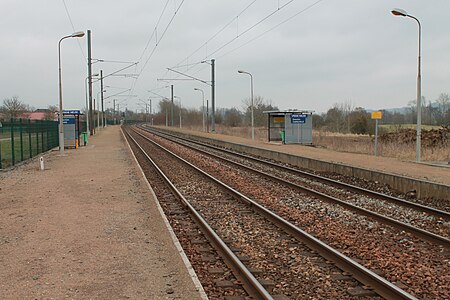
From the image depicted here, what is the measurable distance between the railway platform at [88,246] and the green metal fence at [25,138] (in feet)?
24.6

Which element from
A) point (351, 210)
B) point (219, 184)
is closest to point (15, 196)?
point (219, 184)

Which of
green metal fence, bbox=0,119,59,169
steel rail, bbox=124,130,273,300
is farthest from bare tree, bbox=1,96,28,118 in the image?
steel rail, bbox=124,130,273,300

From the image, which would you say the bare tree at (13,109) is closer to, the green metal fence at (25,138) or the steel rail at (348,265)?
the green metal fence at (25,138)

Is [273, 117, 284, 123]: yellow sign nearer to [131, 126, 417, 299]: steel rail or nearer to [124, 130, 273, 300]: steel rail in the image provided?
[131, 126, 417, 299]: steel rail

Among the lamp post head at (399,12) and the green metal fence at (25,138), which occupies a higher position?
the lamp post head at (399,12)

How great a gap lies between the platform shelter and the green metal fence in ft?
54.9

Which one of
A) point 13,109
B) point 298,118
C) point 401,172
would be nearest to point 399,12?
point 401,172

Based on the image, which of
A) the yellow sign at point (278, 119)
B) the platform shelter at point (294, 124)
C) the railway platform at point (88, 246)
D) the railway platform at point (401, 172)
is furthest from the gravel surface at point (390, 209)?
the yellow sign at point (278, 119)

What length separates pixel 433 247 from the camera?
7848 mm

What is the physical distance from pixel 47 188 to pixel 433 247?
11.3m

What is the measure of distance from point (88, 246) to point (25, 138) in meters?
22.1

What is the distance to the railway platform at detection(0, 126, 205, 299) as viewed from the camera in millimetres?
5555

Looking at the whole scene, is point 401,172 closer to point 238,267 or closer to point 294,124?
point 238,267

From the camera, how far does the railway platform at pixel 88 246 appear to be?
Result: 18.2 ft
